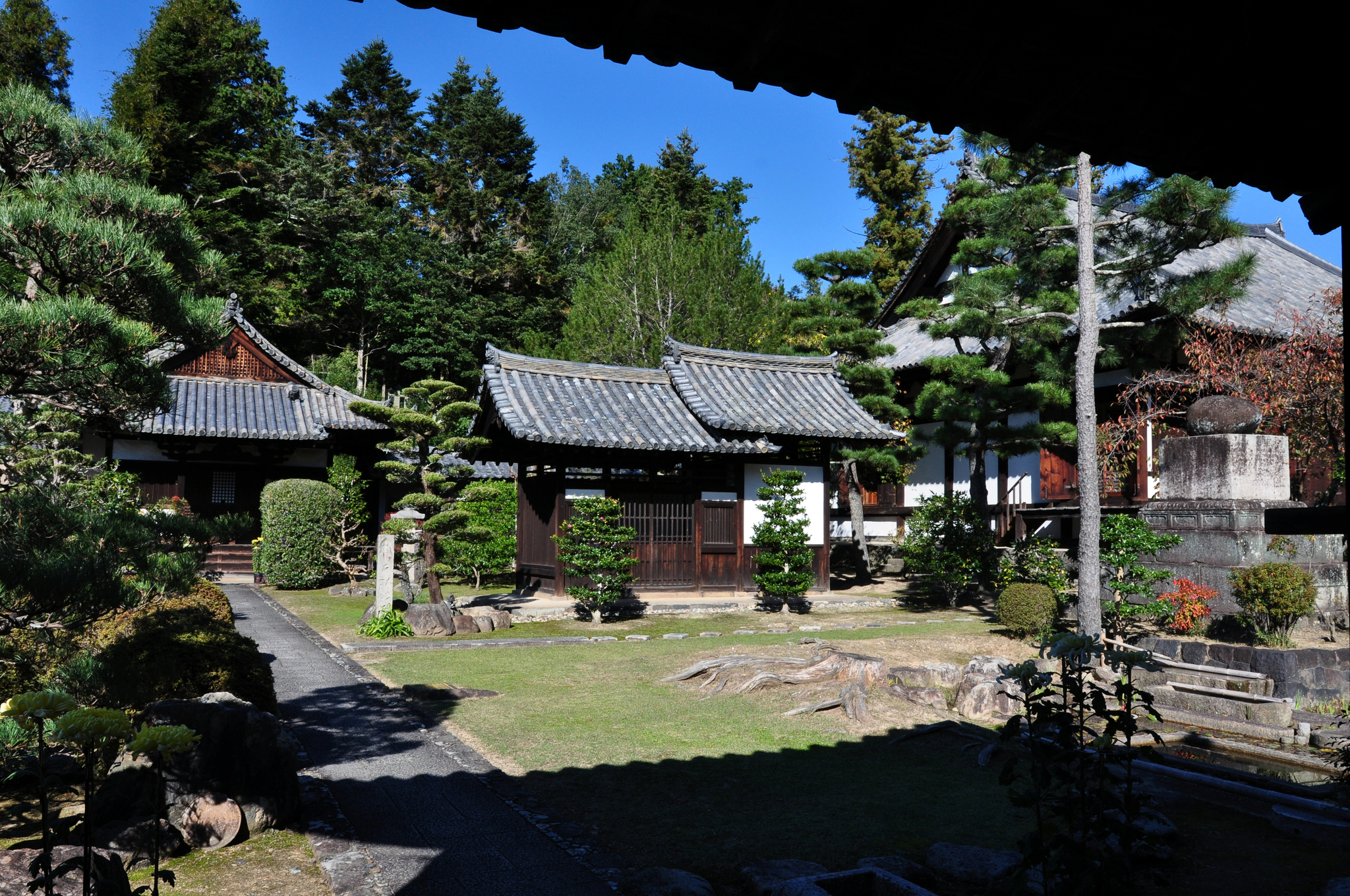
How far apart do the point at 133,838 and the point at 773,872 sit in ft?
10.8

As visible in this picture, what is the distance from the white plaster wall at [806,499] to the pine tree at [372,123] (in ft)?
93.0

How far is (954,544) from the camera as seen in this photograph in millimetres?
16609

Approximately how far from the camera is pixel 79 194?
490 centimetres

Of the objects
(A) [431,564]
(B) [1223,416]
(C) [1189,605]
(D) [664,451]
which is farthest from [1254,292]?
(A) [431,564]

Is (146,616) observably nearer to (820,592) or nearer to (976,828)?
(976,828)

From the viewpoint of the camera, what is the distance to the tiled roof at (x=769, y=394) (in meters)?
17.5

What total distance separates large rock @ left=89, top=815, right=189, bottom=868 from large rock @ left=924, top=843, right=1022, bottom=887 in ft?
13.0

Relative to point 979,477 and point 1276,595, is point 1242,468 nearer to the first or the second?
point 1276,595

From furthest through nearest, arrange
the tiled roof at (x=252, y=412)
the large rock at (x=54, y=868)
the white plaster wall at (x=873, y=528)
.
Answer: the white plaster wall at (x=873, y=528) → the tiled roof at (x=252, y=412) → the large rock at (x=54, y=868)

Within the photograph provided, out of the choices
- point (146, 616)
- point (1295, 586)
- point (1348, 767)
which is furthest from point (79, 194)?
point (1295, 586)

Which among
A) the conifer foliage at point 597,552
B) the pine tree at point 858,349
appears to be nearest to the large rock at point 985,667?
the conifer foliage at point 597,552

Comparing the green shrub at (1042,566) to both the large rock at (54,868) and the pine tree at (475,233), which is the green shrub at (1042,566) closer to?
the large rock at (54,868)

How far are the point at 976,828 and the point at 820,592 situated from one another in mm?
12836

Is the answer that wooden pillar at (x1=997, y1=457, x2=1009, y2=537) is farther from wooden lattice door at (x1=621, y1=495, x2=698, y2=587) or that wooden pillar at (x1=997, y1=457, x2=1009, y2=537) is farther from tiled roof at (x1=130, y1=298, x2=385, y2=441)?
tiled roof at (x1=130, y1=298, x2=385, y2=441)
